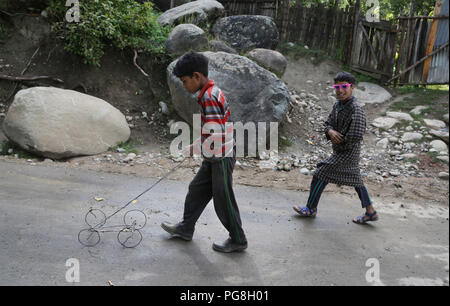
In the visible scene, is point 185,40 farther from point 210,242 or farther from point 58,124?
point 210,242

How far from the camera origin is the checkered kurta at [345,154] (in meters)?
3.44

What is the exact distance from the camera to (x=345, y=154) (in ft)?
11.6

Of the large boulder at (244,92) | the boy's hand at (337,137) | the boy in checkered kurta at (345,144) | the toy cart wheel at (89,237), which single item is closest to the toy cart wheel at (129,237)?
the toy cart wheel at (89,237)

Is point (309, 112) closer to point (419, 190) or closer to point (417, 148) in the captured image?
point (417, 148)

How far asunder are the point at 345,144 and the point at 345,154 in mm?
105

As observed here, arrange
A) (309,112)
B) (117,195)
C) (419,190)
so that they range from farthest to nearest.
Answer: (309,112) → (419,190) → (117,195)

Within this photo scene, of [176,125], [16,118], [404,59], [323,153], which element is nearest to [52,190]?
[16,118]

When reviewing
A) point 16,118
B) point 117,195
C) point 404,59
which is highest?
point 404,59

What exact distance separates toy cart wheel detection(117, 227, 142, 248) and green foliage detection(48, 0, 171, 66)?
4638 millimetres

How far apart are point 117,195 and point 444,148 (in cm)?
533

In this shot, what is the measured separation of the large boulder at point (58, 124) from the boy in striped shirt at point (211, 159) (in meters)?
2.97

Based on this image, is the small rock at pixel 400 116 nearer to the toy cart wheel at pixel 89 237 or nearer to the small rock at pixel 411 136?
the small rock at pixel 411 136
